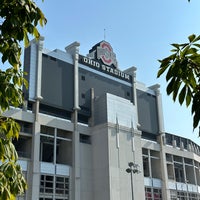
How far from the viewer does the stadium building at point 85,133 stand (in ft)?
132

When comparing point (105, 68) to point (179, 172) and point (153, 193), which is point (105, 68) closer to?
point (153, 193)

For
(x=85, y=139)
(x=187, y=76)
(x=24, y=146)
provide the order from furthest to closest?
(x=85, y=139), (x=24, y=146), (x=187, y=76)

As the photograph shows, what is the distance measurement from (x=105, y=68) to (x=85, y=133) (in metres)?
11.4

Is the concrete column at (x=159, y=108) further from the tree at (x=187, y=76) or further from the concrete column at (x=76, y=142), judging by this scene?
→ the tree at (x=187, y=76)

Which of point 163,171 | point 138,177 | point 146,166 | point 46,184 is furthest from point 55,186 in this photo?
point 163,171

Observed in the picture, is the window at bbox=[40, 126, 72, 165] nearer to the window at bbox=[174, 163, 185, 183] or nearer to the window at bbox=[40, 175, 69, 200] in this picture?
the window at bbox=[40, 175, 69, 200]

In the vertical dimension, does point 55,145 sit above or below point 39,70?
below

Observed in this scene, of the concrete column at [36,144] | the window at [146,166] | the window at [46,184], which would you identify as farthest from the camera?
the window at [146,166]

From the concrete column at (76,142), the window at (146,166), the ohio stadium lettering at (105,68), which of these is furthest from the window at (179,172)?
the concrete column at (76,142)

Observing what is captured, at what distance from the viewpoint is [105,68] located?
51375 mm

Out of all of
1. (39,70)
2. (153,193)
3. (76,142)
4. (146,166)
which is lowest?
(153,193)

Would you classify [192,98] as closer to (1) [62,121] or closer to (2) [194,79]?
(2) [194,79]

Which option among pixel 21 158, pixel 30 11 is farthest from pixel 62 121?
pixel 30 11

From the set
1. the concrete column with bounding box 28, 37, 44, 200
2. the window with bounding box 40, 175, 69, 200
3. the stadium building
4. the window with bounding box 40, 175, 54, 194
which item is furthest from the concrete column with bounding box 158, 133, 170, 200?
the concrete column with bounding box 28, 37, 44, 200
